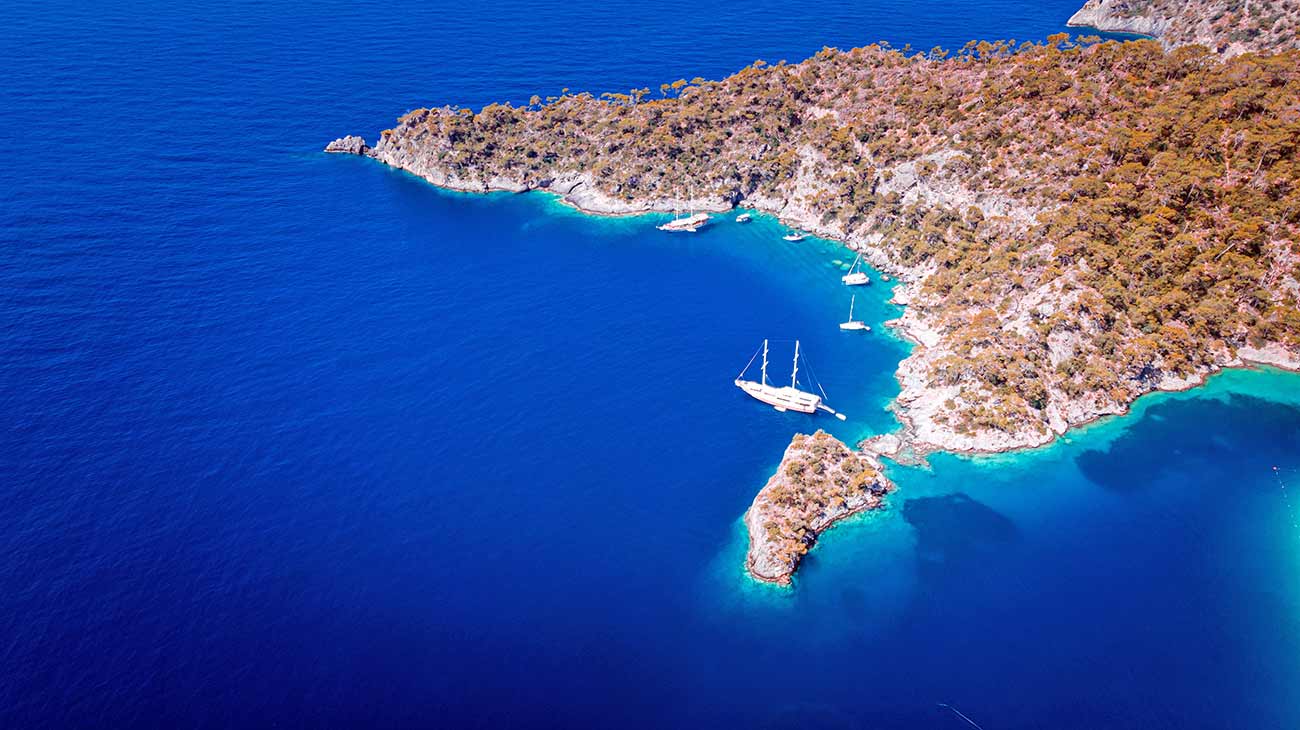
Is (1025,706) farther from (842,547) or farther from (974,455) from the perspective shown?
(974,455)

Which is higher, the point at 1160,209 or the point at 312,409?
the point at 1160,209

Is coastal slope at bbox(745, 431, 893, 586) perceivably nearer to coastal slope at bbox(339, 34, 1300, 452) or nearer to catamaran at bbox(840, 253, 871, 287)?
coastal slope at bbox(339, 34, 1300, 452)

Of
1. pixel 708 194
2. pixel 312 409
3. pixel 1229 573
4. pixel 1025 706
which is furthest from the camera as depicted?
pixel 708 194

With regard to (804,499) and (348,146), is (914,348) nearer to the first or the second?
(804,499)

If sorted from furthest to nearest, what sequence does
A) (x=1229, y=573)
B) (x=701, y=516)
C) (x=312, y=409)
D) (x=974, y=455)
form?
1. (x=312, y=409)
2. (x=974, y=455)
3. (x=701, y=516)
4. (x=1229, y=573)

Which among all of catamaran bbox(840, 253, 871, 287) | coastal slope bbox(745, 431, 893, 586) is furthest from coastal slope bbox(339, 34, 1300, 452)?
coastal slope bbox(745, 431, 893, 586)

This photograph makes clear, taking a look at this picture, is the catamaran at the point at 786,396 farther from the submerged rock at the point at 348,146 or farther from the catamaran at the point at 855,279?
the submerged rock at the point at 348,146

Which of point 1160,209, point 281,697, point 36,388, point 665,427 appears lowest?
point 281,697

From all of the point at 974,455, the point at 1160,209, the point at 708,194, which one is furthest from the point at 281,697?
the point at 1160,209
